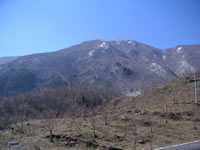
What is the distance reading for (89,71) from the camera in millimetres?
80812

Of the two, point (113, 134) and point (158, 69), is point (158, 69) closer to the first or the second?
point (158, 69)

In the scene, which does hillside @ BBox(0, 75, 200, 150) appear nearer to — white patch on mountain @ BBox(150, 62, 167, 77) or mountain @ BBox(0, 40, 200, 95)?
mountain @ BBox(0, 40, 200, 95)

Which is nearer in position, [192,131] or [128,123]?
[192,131]

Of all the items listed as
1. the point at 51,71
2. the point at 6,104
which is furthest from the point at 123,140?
the point at 51,71

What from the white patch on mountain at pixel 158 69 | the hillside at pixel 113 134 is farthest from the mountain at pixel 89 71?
the hillside at pixel 113 134

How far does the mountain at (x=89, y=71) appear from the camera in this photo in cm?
6819

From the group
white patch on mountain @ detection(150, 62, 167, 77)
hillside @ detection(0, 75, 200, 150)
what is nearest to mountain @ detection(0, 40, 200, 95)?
white patch on mountain @ detection(150, 62, 167, 77)

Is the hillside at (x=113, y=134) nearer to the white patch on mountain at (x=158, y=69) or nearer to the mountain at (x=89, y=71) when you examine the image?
the mountain at (x=89, y=71)

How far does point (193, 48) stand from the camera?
408ft

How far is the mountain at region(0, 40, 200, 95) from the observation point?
68188mm

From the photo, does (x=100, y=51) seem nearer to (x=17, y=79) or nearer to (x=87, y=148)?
(x=17, y=79)

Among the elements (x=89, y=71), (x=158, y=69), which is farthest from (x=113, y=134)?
(x=158, y=69)

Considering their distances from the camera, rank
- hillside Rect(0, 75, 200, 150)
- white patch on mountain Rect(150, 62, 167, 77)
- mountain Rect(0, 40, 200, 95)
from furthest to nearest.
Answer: white patch on mountain Rect(150, 62, 167, 77) < mountain Rect(0, 40, 200, 95) < hillside Rect(0, 75, 200, 150)

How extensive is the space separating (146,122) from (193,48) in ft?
420
